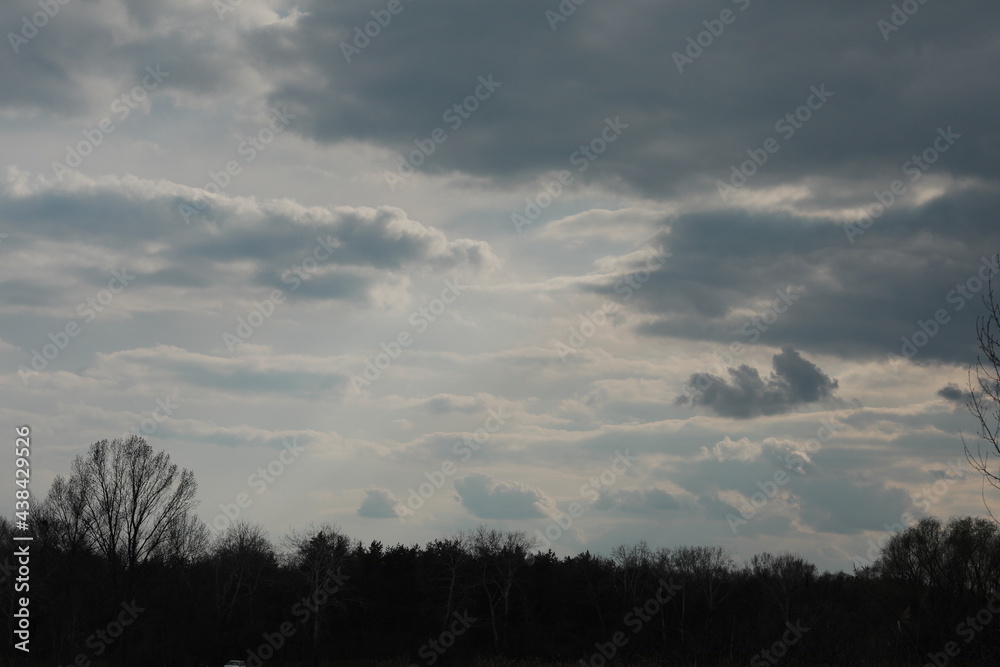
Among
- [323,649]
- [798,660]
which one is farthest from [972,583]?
[323,649]

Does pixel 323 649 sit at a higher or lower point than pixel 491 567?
lower

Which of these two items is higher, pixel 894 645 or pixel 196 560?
pixel 196 560

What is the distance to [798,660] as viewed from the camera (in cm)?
2478

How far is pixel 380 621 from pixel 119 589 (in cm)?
2429

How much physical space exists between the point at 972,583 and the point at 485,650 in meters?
59.5

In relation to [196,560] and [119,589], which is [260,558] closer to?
[196,560]

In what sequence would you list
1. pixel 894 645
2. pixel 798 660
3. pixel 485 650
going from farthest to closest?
pixel 485 650 < pixel 798 660 < pixel 894 645

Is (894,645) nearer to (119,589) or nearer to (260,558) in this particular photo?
(119,589)

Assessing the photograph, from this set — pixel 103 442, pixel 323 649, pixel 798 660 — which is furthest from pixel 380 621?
pixel 798 660

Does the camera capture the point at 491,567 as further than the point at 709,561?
No

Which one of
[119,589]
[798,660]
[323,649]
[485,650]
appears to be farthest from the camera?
[485,650]

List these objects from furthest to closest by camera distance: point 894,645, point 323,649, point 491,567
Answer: point 491,567 < point 323,649 < point 894,645

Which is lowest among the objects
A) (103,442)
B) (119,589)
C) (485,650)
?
(485,650)

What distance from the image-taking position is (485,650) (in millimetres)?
74625
